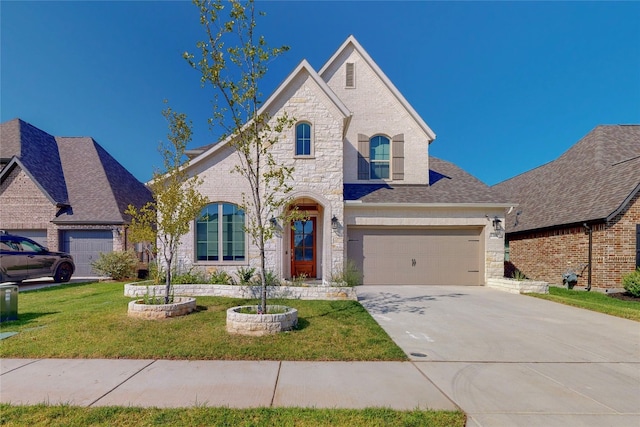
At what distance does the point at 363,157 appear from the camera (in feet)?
45.0

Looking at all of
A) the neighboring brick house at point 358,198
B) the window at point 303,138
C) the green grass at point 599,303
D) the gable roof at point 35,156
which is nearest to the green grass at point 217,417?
the neighboring brick house at point 358,198

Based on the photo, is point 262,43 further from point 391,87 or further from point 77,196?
point 77,196

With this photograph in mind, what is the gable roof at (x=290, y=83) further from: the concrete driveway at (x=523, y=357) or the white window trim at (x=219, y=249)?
the concrete driveway at (x=523, y=357)

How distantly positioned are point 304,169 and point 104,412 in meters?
Result: 8.90

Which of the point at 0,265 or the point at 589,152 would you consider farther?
the point at 589,152

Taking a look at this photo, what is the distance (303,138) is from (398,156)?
15.2 feet

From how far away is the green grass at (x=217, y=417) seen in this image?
3213 millimetres

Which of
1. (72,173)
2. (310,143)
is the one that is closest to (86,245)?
(72,173)

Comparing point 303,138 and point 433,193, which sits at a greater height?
point 303,138

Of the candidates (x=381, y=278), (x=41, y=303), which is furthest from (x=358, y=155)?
(x=41, y=303)

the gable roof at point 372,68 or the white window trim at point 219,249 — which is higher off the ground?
the gable roof at point 372,68

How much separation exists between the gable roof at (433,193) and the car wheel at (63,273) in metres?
11.9

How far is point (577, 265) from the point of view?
12.5 meters

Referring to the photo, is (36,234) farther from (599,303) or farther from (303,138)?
(599,303)
